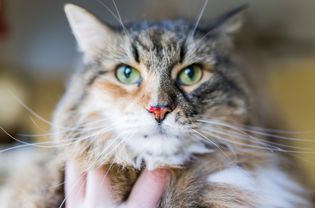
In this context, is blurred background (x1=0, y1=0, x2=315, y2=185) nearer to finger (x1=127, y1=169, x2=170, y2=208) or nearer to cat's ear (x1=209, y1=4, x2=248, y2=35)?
cat's ear (x1=209, y1=4, x2=248, y2=35)

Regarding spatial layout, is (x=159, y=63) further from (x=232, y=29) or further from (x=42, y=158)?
(x=42, y=158)

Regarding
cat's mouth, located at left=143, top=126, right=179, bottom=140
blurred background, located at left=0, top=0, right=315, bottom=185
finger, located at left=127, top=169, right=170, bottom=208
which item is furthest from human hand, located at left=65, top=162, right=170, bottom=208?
blurred background, located at left=0, top=0, right=315, bottom=185

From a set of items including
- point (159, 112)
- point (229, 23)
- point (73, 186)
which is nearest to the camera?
point (159, 112)

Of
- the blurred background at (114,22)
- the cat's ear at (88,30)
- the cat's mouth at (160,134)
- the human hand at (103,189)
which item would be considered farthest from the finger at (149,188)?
the blurred background at (114,22)

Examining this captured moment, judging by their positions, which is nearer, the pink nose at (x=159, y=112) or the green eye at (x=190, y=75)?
the pink nose at (x=159, y=112)

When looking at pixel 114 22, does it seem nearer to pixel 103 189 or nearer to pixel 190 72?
pixel 190 72

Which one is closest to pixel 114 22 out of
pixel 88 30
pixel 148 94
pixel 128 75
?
pixel 88 30

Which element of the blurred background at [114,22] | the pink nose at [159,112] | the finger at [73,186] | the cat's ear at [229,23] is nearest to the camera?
the pink nose at [159,112]

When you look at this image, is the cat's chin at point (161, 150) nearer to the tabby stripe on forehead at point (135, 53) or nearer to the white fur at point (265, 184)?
the white fur at point (265, 184)
